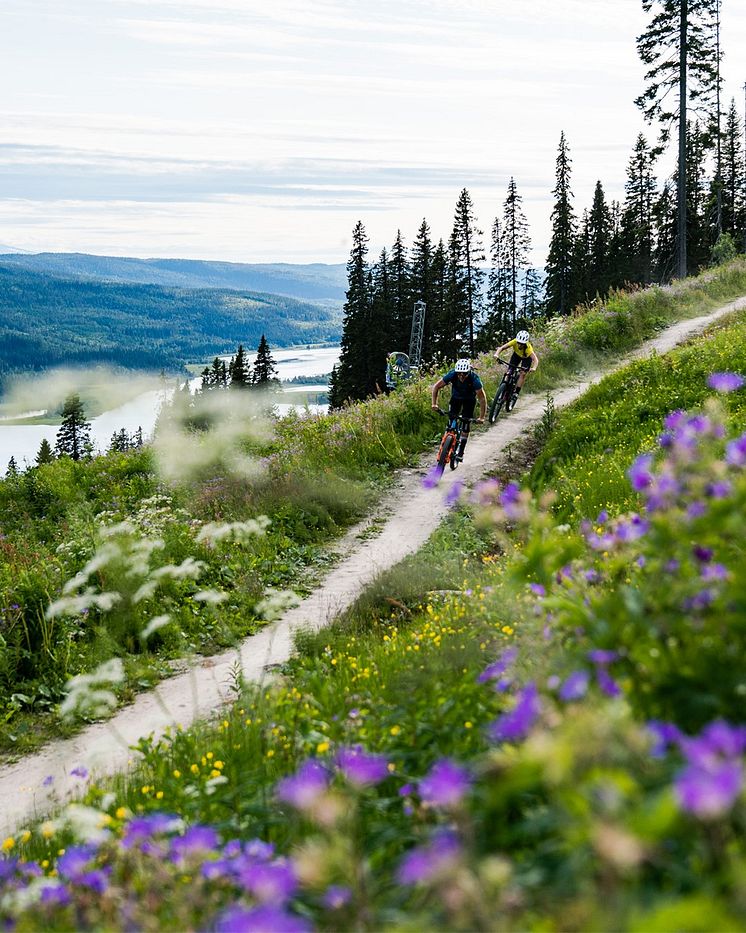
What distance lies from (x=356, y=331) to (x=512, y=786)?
7453 centimetres

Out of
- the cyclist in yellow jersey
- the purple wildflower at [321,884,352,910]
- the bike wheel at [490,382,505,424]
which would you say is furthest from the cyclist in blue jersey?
the purple wildflower at [321,884,352,910]

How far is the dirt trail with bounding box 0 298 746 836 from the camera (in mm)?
6961

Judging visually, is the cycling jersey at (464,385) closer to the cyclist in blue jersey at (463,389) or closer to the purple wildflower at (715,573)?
the cyclist in blue jersey at (463,389)

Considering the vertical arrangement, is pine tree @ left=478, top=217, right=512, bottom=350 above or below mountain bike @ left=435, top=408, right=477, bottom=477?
above

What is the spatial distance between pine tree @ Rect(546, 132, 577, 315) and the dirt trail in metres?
63.3

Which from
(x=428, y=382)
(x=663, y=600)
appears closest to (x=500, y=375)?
(x=428, y=382)

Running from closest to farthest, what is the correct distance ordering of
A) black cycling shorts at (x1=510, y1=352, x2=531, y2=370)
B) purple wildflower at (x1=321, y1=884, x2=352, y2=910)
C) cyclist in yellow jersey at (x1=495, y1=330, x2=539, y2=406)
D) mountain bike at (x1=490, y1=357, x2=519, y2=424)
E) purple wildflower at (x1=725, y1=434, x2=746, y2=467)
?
purple wildflower at (x1=321, y1=884, x2=352, y2=910), purple wildflower at (x1=725, y1=434, x2=746, y2=467), cyclist in yellow jersey at (x1=495, y1=330, x2=539, y2=406), black cycling shorts at (x1=510, y1=352, x2=531, y2=370), mountain bike at (x1=490, y1=357, x2=519, y2=424)

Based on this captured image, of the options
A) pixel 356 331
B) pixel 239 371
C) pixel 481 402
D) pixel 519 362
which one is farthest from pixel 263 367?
pixel 481 402

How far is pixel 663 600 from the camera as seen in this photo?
110 inches

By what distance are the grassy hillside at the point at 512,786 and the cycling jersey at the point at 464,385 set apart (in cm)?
968

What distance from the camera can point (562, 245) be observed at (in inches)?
3044

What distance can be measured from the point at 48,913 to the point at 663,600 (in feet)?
7.66

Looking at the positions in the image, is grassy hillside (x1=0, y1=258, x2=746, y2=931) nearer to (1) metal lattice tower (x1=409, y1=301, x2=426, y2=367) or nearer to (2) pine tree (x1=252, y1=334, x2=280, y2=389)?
(1) metal lattice tower (x1=409, y1=301, x2=426, y2=367)

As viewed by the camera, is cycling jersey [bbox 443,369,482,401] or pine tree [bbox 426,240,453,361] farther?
pine tree [bbox 426,240,453,361]
